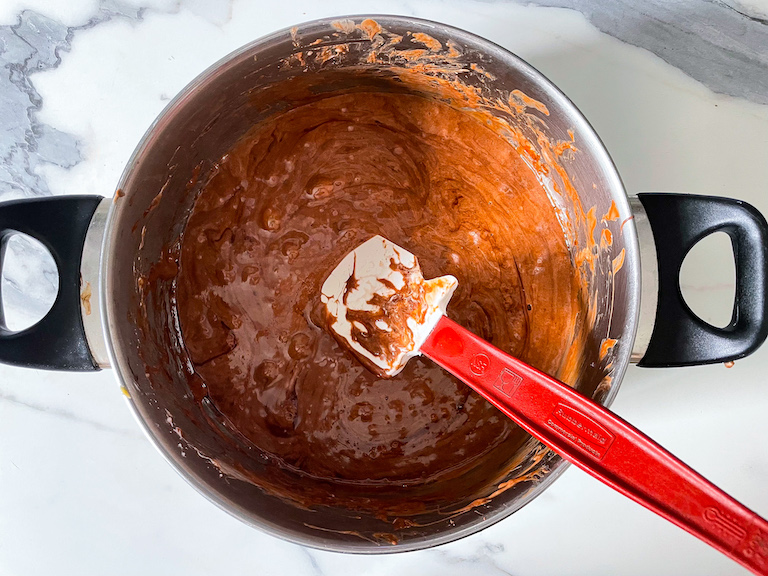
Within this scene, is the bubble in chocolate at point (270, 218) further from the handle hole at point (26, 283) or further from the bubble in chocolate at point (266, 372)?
the handle hole at point (26, 283)

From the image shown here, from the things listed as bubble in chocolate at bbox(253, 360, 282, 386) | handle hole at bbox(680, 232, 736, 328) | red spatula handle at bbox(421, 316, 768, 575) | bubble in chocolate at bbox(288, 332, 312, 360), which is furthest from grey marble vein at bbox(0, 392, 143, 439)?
handle hole at bbox(680, 232, 736, 328)

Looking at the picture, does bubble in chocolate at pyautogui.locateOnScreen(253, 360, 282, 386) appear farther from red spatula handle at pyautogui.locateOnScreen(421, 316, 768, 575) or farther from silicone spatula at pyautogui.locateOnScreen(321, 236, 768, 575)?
red spatula handle at pyautogui.locateOnScreen(421, 316, 768, 575)

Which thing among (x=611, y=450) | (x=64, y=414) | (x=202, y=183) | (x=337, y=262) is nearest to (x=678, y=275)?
(x=611, y=450)

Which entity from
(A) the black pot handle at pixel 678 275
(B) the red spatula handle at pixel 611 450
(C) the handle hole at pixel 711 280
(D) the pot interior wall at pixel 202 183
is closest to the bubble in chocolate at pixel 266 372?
(D) the pot interior wall at pixel 202 183

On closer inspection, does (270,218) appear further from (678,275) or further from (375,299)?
(678,275)

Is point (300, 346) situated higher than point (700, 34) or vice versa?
point (700, 34)

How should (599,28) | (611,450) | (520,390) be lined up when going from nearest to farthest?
1. (611,450)
2. (520,390)
3. (599,28)

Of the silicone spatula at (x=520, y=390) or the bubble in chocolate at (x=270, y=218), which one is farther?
the bubble in chocolate at (x=270, y=218)

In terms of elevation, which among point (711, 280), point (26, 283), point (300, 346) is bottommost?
point (26, 283)
